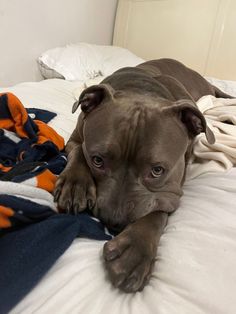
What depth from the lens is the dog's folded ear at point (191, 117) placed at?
50.3 inches

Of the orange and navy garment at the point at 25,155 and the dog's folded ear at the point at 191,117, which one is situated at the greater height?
the dog's folded ear at the point at 191,117

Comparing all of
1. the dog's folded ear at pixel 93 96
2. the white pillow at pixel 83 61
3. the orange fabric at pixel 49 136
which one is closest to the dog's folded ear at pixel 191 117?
the dog's folded ear at pixel 93 96

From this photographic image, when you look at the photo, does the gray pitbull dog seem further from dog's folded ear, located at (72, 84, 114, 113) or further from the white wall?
the white wall

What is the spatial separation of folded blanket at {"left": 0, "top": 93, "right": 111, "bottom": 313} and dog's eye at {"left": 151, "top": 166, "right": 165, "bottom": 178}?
0.28 metres

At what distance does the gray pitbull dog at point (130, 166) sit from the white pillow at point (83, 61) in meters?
2.23

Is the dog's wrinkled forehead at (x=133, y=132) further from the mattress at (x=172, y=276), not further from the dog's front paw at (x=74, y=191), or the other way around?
the mattress at (x=172, y=276)

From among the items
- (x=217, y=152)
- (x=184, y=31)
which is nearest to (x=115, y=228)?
(x=217, y=152)

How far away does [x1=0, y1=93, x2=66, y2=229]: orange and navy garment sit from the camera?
95 centimetres

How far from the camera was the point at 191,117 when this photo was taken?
133 centimetres

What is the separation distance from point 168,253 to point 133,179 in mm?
313

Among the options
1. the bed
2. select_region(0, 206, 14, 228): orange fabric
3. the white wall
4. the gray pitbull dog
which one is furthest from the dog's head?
the white wall

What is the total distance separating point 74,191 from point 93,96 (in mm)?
420

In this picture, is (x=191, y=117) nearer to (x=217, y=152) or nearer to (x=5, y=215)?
(x=217, y=152)

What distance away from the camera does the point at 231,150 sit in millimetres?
1518
